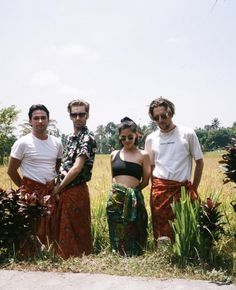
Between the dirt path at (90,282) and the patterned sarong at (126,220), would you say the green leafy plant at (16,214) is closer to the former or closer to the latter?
the dirt path at (90,282)

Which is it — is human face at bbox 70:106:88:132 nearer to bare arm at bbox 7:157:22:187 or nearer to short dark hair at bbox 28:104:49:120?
Result: short dark hair at bbox 28:104:49:120

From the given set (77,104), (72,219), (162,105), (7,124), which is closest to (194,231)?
(162,105)

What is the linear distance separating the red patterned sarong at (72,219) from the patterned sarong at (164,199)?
792 mm

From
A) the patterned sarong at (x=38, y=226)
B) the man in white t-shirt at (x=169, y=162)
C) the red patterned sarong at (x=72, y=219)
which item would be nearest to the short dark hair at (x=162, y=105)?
the man in white t-shirt at (x=169, y=162)

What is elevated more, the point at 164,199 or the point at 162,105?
the point at 162,105

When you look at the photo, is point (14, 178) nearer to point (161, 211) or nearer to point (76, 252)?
point (76, 252)

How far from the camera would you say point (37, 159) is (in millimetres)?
4105

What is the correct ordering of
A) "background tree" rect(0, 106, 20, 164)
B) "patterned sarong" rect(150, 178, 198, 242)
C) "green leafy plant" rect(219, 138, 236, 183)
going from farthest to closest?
1. "background tree" rect(0, 106, 20, 164)
2. "patterned sarong" rect(150, 178, 198, 242)
3. "green leafy plant" rect(219, 138, 236, 183)

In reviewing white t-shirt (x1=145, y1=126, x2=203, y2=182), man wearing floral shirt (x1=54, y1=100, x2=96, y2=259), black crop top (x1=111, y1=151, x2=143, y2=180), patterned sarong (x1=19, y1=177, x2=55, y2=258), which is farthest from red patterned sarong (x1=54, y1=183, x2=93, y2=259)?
white t-shirt (x1=145, y1=126, x2=203, y2=182)

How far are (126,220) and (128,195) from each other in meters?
0.28

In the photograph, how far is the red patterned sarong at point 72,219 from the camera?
417 cm

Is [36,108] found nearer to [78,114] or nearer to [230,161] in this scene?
[78,114]

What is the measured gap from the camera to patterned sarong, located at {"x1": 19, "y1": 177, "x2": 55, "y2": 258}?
144 inches

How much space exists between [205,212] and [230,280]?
692 millimetres
